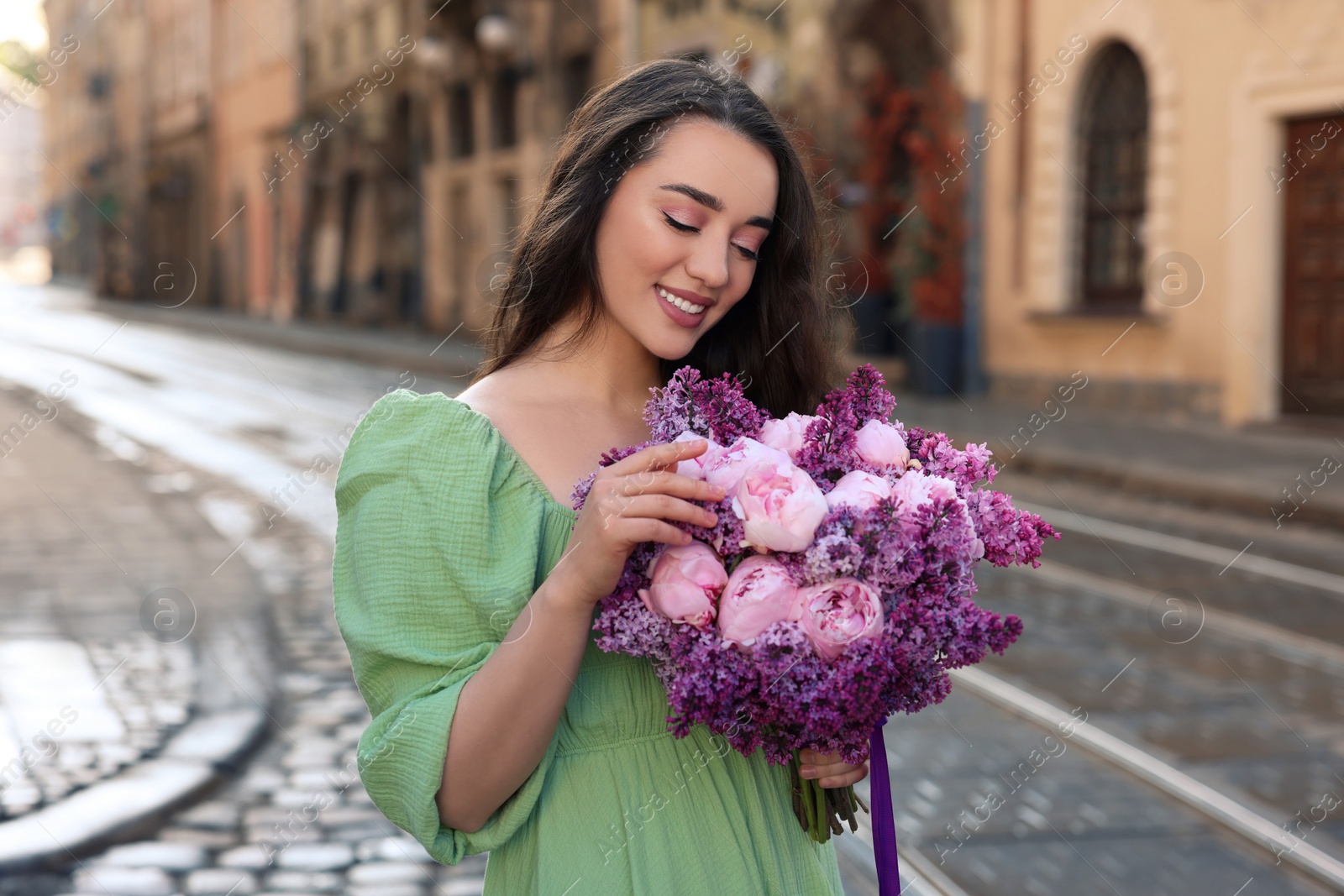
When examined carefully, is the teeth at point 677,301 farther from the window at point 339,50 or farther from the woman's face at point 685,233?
the window at point 339,50

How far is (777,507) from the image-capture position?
150 centimetres

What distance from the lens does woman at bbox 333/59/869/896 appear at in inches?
62.9

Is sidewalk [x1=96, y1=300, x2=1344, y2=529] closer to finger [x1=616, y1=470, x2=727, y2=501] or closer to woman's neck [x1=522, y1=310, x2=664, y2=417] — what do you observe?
woman's neck [x1=522, y1=310, x2=664, y2=417]

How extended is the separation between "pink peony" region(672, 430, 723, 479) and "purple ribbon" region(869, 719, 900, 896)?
0.38 meters

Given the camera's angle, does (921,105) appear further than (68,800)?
Yes

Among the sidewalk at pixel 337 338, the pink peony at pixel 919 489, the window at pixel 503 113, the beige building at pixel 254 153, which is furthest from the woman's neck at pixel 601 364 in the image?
the beige building at pixel 254 153

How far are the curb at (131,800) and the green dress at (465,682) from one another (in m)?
2.58

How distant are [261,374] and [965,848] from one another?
1770cm

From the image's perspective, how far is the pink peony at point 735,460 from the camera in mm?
1539

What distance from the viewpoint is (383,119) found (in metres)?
32.3

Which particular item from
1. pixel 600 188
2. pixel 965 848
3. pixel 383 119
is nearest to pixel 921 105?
pixel 965 848

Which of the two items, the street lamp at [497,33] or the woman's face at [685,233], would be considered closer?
the woman's face at [685,233]

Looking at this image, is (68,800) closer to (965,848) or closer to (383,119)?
(965,848)

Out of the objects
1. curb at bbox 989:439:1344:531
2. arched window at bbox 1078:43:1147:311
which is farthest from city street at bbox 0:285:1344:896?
arched window at bbox 1078:43:1147:311
